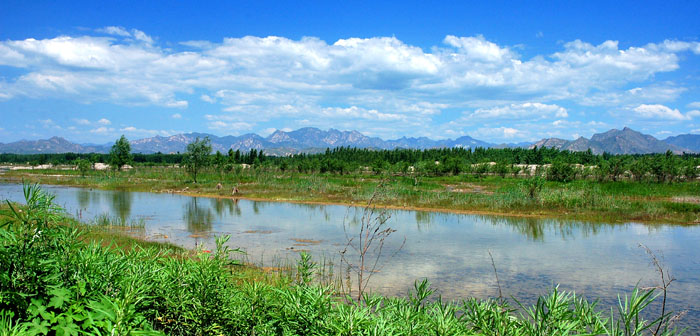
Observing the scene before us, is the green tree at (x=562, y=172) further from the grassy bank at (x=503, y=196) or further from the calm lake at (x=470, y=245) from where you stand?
the calm lake at (x=470, y=245)

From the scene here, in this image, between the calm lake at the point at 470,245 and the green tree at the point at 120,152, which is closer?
the calm lake at the point at 470,245

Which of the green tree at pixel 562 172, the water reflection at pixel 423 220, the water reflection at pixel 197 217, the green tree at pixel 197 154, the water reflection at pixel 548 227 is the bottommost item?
the water reflection at pixel 548 227

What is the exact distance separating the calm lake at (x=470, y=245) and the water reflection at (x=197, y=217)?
2.2 inches

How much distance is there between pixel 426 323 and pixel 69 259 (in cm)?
308

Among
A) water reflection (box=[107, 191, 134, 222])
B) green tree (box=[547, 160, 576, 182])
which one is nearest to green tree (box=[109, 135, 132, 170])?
water reflection (box=[107, 191, 134, 222])

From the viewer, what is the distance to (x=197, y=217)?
24172 millimetres

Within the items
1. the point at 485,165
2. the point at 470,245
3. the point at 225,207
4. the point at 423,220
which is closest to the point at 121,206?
the point at 225,207

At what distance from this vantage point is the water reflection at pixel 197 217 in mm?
20406

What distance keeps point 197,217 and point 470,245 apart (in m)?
15.2

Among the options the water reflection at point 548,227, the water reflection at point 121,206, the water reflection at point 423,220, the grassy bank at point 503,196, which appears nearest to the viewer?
the water reflection at point 548,227

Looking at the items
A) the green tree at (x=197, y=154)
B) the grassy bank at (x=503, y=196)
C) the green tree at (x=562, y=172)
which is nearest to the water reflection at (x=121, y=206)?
the grassy bank at (x=503, y=196)

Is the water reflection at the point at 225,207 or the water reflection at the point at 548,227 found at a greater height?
the water reflection at the point at 225,207

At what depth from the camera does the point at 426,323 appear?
3512mm

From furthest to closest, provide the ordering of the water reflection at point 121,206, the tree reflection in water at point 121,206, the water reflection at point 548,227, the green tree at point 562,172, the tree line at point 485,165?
the green tree at point 562,172
the tree line at point 485,165
the water reflection at point 121,206
the tree reflection in water at point 121,206
the water reflection at point 548,227
